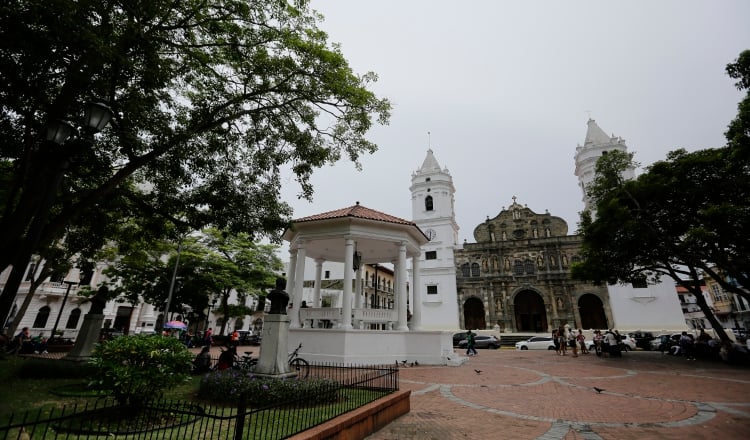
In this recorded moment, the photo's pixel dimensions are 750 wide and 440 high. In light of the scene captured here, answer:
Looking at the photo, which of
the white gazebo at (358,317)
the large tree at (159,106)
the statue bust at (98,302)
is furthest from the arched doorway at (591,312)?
the statue bust at (98,302)

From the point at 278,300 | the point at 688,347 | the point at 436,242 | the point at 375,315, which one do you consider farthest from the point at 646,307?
the point at 278,300

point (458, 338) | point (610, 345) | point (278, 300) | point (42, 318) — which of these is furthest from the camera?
point (458, 338)

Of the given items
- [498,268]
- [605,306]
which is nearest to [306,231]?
[498,268]

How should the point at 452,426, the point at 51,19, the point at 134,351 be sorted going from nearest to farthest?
the point at 134,351 < the point at 51,19 < the point at 452,426

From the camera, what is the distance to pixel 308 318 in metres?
15.5

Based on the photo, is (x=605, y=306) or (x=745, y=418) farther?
(x=605, y=306)

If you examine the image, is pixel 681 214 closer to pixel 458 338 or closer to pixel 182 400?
pixel 458 338

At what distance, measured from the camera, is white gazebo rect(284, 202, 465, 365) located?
1423 centimetres

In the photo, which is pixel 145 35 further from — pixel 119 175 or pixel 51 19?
pixel 119 175

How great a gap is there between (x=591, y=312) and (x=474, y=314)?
12.2 metres

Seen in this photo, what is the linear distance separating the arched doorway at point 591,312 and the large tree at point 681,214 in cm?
1810

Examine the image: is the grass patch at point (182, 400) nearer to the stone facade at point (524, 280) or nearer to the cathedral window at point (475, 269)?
the stone facade at point (524, 280)

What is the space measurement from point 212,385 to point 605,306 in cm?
4014

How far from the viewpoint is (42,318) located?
1185 inches
